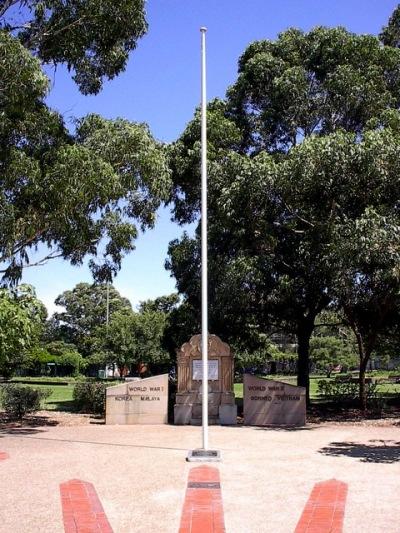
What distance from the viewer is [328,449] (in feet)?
40.1

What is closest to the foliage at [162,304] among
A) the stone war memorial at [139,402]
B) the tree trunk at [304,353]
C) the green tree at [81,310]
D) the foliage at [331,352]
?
the foliage at [331,352]

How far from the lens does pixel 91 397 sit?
2123cm

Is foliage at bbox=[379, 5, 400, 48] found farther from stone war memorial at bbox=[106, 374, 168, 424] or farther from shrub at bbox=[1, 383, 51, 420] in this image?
shrub at bbox=[1, 383, 51, 420]

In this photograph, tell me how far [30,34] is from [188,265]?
9737mm

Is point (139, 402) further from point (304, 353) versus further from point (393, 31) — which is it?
point (393, 31)

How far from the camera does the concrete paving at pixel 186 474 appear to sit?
699 centimetres

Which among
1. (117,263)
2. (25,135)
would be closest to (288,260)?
(117,263)

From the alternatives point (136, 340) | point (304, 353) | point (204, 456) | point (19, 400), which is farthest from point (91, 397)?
→ point (136, 340)

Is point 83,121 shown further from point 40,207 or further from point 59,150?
point 40,207

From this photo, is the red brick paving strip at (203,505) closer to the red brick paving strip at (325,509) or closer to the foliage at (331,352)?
the red brick paving strip at (325,509)

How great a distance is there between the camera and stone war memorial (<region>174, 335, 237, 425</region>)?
17781mm

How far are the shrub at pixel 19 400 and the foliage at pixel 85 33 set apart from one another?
10065 mm

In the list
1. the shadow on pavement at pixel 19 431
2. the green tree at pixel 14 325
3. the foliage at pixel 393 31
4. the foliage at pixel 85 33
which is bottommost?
the shadow on pavement at pixel 19 431

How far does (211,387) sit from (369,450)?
21.8 ft
